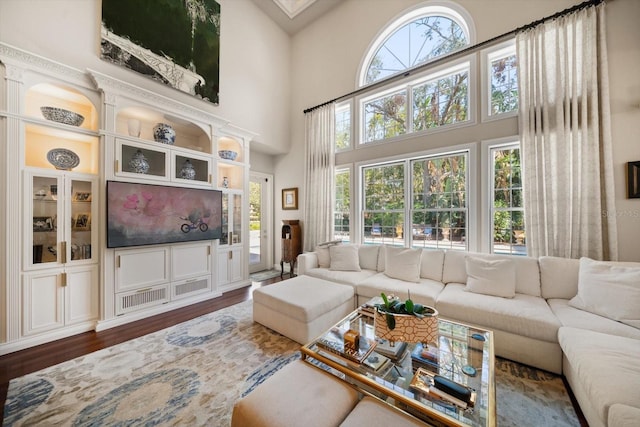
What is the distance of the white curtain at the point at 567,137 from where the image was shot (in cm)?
240

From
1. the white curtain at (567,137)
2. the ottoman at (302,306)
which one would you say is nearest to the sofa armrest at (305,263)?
the ottoman at (302,306)

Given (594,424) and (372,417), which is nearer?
(372,417)

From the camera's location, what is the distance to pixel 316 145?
15.3ft

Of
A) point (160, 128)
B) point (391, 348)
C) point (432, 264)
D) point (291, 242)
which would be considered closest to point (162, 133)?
point (160, 128)

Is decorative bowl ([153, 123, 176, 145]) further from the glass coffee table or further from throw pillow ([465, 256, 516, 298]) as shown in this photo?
throw pillow ([465, 256, 516, 298])

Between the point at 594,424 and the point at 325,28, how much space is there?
6212 mm

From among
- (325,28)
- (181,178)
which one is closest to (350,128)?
(325,28)

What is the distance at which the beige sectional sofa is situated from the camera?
126 cm

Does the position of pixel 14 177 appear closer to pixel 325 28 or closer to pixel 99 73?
pixel 99 73

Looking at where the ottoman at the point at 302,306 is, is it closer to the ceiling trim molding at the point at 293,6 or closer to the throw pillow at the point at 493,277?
the throw pillow at the point at 493,277

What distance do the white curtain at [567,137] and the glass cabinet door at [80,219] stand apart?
17.1 ft

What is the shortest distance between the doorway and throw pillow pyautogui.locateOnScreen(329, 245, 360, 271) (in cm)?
227

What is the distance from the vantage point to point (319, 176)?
4605 millimetres

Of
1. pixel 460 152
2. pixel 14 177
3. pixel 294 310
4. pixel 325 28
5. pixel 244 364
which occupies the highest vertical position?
pixel 325 28
